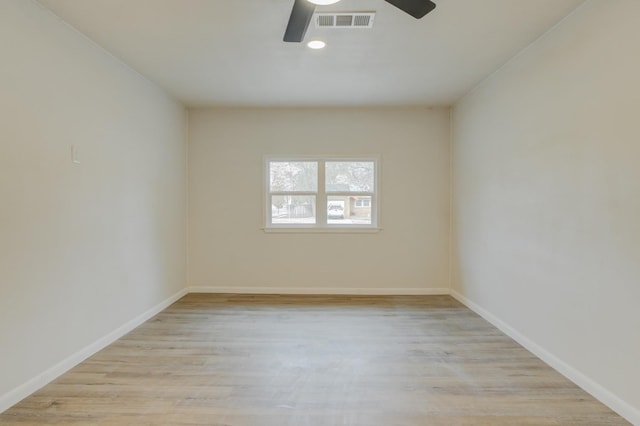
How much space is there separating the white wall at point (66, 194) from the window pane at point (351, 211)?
225 cm

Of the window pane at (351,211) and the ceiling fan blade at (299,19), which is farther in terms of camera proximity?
the window pane at (351,211)

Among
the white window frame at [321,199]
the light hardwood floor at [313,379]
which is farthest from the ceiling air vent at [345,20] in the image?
the light hardwood floor at [313,379]

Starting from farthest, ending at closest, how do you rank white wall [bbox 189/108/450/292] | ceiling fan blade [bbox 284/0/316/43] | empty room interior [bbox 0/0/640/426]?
white wall [bbox 189/108/450/292]
empty room interior [bbox 0/0/640/426]
ceiling fan blade [bbox 284/0/316/43]

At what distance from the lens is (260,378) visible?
2502mm

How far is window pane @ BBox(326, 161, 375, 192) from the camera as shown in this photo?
A: 16.1 feet

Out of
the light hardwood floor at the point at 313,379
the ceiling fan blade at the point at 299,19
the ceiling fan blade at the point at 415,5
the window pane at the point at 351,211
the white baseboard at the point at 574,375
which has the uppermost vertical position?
the ceiling fan blade at the point at 299,19

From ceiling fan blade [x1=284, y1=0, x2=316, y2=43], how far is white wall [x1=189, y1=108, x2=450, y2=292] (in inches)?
99.2

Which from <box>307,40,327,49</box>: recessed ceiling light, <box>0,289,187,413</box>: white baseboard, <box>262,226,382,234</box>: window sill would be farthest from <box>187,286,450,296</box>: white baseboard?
<box>307,40,327,49</box>: recessed ceiling light

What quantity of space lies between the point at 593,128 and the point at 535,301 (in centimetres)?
143

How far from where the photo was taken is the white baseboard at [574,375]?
203 centimetres

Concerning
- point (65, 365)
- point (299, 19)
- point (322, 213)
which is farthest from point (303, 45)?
point (65, 365)

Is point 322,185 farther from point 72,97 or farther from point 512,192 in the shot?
point 72,97

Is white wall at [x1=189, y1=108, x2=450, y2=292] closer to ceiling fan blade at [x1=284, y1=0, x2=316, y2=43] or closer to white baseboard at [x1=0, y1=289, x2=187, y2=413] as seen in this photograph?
white baseboard at [x1=0, y1=289, x2=187, y2=413]

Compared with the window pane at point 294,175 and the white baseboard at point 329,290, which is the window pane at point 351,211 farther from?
the white baseboard at point 329,290
